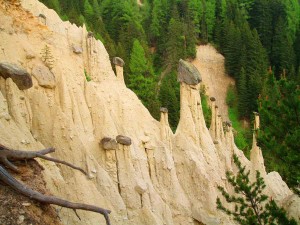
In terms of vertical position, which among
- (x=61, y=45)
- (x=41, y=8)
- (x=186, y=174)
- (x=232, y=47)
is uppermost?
(x=232, y=47)

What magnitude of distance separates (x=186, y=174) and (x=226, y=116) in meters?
26.3

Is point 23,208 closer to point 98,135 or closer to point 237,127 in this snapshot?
point 98,135

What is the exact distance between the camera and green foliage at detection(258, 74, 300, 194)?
10.6m

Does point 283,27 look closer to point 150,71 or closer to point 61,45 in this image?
point 150,71

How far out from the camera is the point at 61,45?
16.8m

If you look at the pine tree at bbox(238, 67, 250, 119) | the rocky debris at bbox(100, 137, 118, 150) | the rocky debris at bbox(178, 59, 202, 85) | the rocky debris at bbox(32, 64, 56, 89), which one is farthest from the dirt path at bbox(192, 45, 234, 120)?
the rocky debris at bbox(32, 64, 56, 89)

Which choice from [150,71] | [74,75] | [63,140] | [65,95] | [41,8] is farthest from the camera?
[150,71]

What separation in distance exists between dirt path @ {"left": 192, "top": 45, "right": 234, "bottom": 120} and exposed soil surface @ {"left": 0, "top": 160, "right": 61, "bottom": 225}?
41.6 metres

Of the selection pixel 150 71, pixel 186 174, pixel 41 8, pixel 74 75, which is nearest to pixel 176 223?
pixel 186 174

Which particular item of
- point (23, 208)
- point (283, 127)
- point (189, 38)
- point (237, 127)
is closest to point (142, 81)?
point (237, 127)

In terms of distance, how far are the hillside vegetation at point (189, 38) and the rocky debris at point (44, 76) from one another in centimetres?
1615

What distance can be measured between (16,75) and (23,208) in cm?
825

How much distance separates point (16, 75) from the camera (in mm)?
11719

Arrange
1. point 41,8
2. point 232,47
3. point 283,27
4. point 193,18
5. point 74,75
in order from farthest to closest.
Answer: point 193,18 → point 283,27 → point 232,47 → point 41,8 → point 74,75
